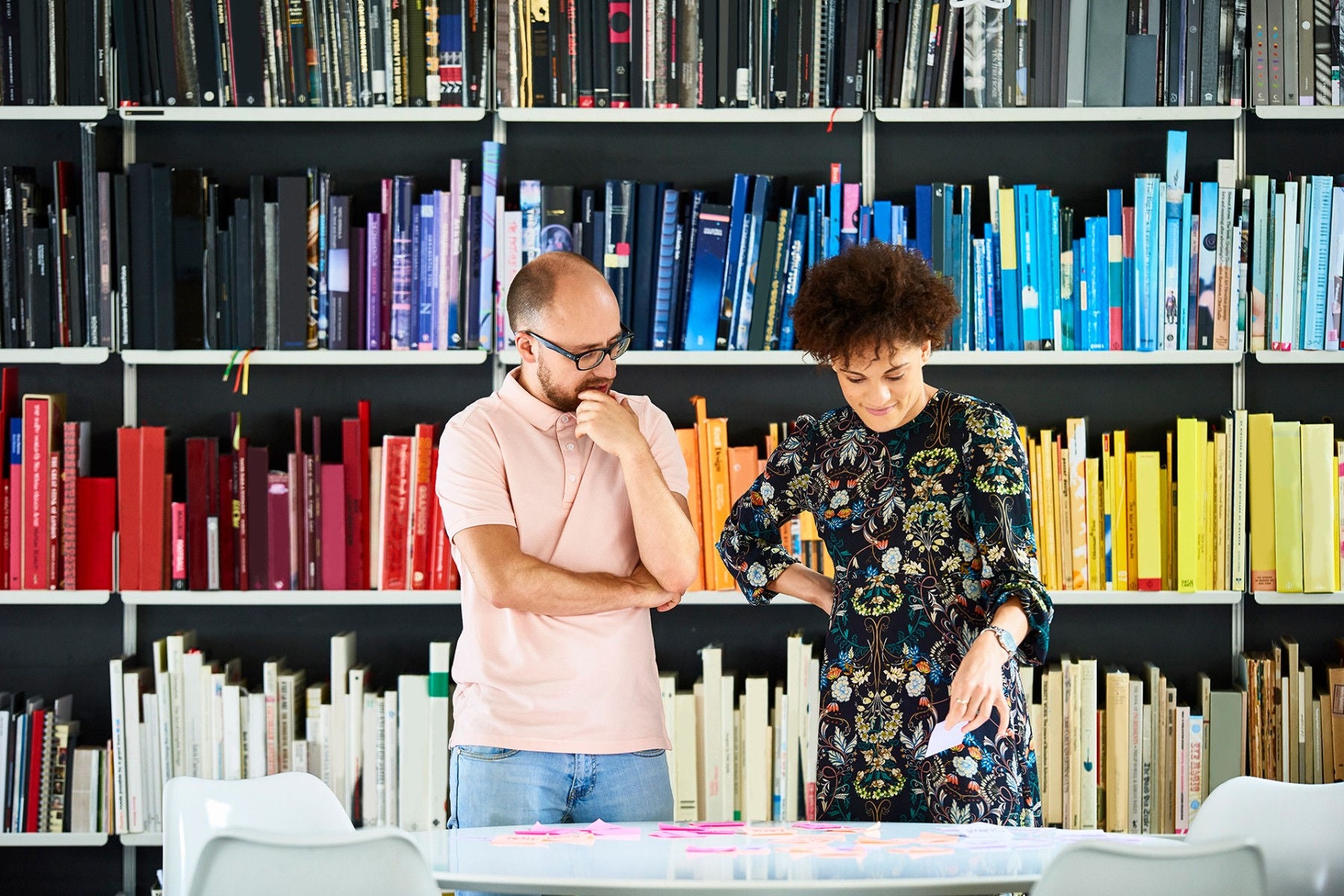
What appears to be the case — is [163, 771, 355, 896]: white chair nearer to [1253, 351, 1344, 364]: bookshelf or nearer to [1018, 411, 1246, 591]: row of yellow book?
[1018, 411, 1246, 591]: row of yellow book

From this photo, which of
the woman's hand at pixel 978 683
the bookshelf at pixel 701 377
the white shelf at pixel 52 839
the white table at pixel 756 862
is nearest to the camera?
the white table at pixel 756 862

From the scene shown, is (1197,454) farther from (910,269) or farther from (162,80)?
(162,80)

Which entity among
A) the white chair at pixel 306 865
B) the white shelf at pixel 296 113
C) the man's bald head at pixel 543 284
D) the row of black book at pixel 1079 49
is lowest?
the white chair at pixel 306 865

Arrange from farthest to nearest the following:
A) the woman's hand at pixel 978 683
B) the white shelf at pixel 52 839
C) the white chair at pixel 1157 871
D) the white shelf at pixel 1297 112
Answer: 1. the white shelf at pixel 52 839
2. the white shelf at pixel 1297 112
3. the woman's hand at pixel 978 683
4. the white chair at pixel 1157 871

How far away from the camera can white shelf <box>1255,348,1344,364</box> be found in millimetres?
2629

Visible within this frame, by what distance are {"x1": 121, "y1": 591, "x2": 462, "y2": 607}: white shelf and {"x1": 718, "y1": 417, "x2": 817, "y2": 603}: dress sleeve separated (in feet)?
2.86

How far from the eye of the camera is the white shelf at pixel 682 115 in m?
2.68

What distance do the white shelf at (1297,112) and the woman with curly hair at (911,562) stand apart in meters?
1.25

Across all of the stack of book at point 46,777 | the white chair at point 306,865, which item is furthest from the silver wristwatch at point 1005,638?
the stack of book at point 46,777

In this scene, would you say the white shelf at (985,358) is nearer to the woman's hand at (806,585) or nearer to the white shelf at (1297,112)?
the white shelf at (1297,112)

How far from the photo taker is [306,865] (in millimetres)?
1380

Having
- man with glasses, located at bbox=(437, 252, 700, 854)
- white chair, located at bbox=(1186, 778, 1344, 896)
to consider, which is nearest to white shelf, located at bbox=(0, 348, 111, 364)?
man with glasses, located at bbox=(437, 252, 700, 854)

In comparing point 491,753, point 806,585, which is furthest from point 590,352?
point 491,753

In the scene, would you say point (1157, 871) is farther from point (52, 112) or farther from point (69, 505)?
point (52, 112)
